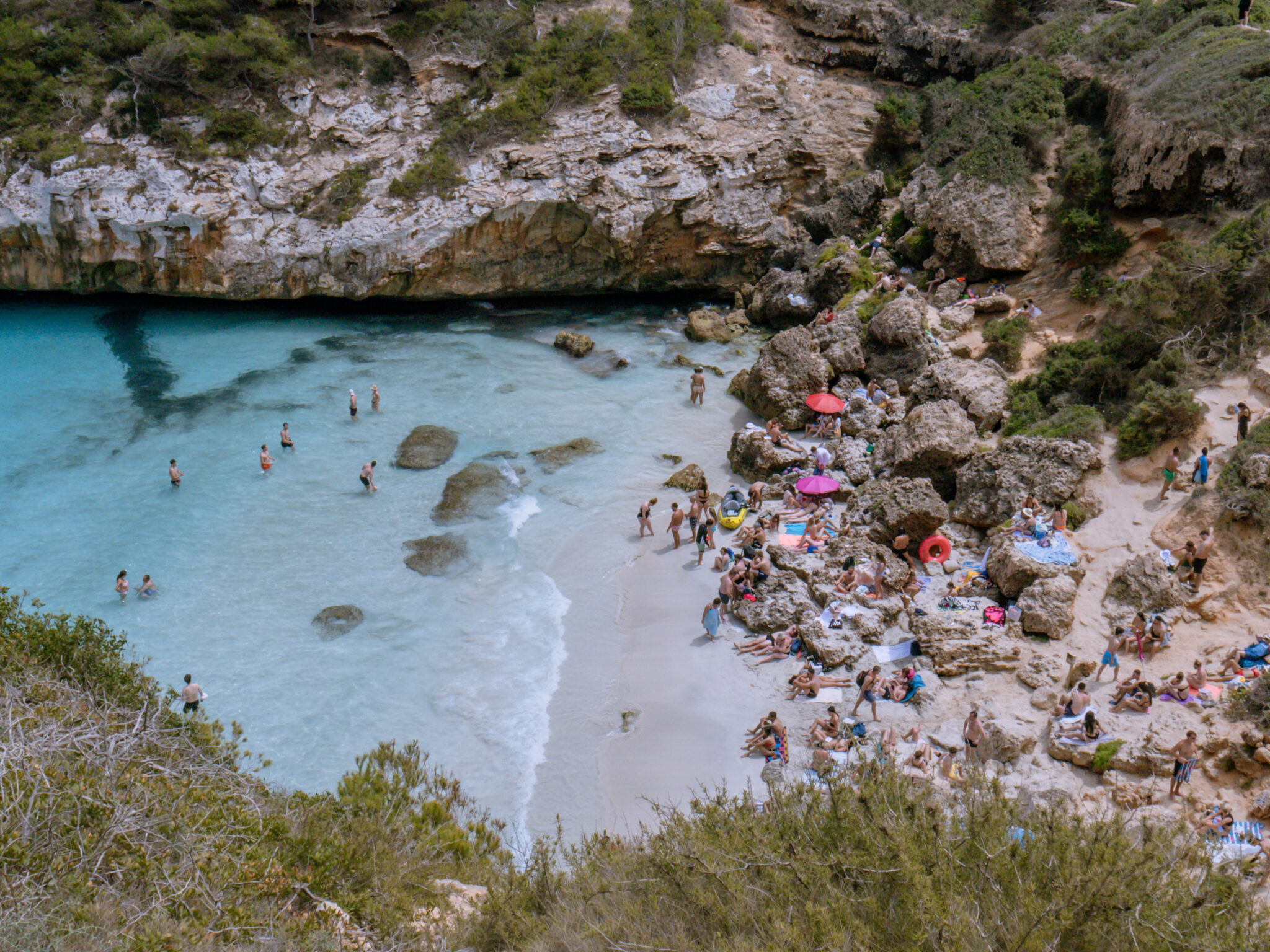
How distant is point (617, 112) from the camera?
2825 cm

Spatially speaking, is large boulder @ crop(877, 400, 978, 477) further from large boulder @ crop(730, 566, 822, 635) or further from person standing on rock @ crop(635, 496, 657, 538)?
person standing on rock @ crop(635, 496, 657, 538)

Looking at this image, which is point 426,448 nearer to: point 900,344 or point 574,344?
point 574,344

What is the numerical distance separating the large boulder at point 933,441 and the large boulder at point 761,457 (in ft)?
7.47

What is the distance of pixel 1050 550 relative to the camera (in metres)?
14.1

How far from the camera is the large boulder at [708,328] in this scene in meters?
27.5

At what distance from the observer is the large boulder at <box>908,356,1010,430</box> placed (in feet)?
Answer: 61.7

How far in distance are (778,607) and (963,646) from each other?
312 cm

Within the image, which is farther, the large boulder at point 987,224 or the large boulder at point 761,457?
the large boulder at point 987,224

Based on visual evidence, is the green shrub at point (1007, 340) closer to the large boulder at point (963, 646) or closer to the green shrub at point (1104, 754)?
the large boulder at point (963, 646)

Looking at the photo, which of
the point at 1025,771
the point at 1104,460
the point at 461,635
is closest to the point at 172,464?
the point at 461,635

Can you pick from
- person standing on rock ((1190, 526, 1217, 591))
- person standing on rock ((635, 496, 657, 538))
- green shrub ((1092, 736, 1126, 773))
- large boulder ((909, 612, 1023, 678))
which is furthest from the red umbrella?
green shrub ((1092, 736, 1126, 773))

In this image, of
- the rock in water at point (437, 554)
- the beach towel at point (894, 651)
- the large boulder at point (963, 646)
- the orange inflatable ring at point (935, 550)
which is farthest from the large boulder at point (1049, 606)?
the rock in water at point (437, 554)

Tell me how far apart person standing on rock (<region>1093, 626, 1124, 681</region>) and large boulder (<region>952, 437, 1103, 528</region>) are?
12.4ft

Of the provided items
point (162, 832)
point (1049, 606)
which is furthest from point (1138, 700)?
point (162, 832)
